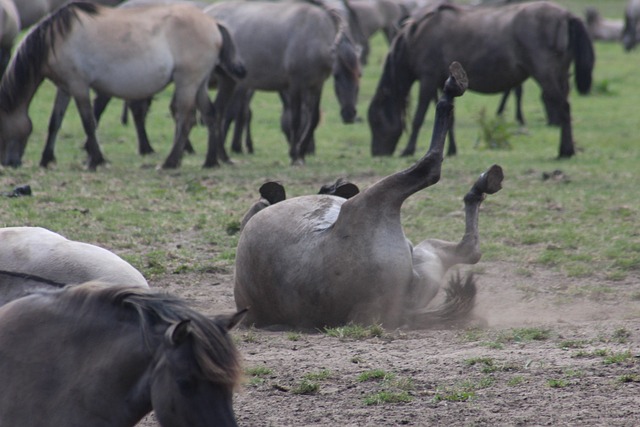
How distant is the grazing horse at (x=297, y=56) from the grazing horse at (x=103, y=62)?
1.76 m

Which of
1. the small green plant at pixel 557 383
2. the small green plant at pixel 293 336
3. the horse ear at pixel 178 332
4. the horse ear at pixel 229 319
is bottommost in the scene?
the small green plant at pixel 293 336

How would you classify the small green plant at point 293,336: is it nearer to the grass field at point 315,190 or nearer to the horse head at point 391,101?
the grass field at point 315,190

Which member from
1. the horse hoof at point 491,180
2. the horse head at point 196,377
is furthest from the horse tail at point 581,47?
the horse head at point 196,377

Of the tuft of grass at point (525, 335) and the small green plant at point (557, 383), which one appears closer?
the small green plant at point (557, 383)

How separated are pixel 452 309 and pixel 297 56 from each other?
8.44m

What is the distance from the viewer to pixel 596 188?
438 inches

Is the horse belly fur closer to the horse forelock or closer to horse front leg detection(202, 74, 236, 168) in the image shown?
the horse forelock

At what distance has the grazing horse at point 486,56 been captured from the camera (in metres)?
14.1

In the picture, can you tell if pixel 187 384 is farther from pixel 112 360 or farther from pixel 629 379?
pixel 629 379

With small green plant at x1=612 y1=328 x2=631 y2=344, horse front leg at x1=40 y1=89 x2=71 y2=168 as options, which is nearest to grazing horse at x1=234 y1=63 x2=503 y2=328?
small green plant at x1=612 y1=328 x2=631 y2=344

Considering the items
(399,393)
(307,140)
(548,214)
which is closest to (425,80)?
(307,140)

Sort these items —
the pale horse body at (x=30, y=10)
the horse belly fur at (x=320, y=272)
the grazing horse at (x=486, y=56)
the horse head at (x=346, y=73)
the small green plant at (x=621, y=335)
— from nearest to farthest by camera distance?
the small green plant at (x=621, y=335)
the horse belly fur at (x=320, y=272)
the grazing horse at (x=486, y=56)
the horse head at (x=346, y=73)
the pale horse body at (x=30, y=10)

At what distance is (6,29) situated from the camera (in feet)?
48.6

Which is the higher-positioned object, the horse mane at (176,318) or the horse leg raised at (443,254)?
the horse mane at (176,318)
